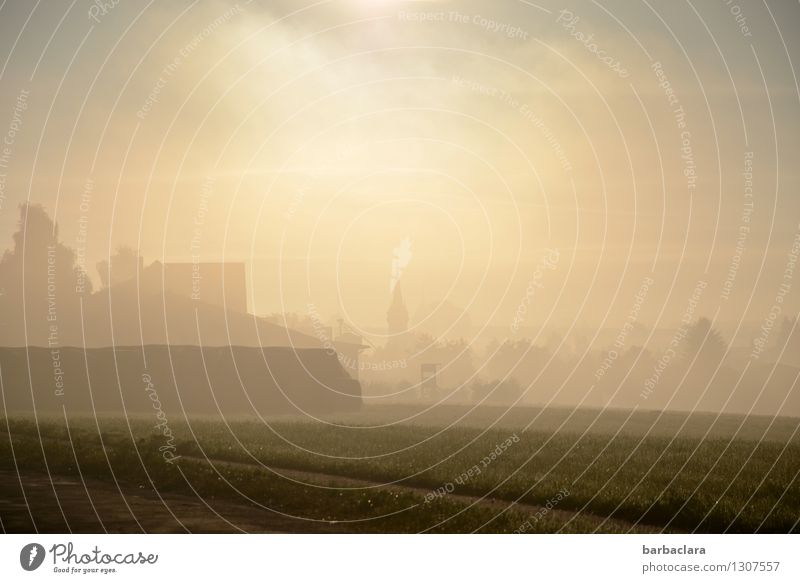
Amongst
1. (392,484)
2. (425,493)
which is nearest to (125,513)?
(392,484)

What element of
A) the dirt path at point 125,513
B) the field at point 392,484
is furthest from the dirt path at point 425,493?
the dirt path at point 125,513

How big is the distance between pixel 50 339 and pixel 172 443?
56126 mm

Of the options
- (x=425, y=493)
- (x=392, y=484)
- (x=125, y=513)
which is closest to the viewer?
(x=125, y=513)

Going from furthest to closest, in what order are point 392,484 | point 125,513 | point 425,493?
point 392,484, point 425,493, point 125,513

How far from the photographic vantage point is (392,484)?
116 feet

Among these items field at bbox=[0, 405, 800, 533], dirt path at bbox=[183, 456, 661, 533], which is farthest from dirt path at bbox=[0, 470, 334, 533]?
dirt path at bbox=[183, 456, 661, 533]

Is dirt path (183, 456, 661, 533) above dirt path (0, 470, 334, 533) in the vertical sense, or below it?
below

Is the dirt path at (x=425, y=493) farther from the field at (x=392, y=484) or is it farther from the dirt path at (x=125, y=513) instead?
the dirt path at (x=125, y=513)

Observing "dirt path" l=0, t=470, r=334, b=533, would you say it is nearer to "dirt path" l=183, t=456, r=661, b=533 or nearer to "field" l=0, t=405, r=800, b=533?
"field" l=0, t=405, r=800, b=533

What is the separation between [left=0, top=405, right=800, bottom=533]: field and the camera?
29.8 meters

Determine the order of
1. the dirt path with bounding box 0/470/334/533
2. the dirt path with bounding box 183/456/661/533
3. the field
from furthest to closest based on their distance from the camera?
the dirt path with bounding box 183/456/661/533 < the field < the dirt path with bounding box 0/470/334/533

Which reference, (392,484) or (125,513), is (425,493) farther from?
(125,513)

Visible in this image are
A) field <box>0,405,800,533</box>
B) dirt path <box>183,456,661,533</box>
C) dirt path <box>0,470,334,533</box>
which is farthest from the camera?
dirt path <box>183,456,661,533</box>

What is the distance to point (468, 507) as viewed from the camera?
1219 inches
